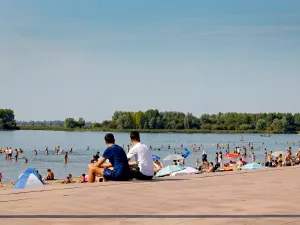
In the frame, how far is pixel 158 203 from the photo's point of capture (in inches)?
297

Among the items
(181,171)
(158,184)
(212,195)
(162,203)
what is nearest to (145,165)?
(158,184)

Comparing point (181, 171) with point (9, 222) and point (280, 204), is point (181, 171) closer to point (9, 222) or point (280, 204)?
point (280, 204)

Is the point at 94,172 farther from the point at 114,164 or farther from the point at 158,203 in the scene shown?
the point at 158,203

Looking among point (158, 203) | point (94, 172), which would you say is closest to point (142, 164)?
point (94, 172)

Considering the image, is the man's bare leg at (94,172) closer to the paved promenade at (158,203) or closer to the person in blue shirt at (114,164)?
the person in blue shirt at (114,164)

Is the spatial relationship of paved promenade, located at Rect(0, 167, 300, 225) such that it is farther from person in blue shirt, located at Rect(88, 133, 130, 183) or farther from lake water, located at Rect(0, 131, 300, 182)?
lake water, located at Rect(0, 131, 300, 182)

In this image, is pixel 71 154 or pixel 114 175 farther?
pixel 71 154

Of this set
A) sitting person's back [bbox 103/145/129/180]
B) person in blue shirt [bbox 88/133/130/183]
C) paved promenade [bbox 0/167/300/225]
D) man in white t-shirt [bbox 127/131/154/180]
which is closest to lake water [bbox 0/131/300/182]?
man in white t-shirt [bbox 127/131/154/180]

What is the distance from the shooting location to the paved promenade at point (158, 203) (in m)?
6.11

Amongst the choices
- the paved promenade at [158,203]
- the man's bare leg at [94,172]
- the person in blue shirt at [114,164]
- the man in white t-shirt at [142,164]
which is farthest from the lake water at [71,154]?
the paved promenade at [158,203]

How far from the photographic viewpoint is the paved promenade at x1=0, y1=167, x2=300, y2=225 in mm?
6105

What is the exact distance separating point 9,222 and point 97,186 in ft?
12.2

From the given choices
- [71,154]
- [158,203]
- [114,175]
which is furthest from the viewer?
[71,154]

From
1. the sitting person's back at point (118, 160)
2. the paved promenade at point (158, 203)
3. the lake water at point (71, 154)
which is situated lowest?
the lake water at point (71, 154)
